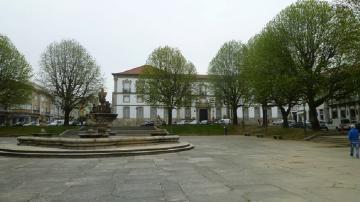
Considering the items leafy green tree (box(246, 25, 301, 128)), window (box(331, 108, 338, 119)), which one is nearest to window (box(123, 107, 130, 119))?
window (box(331, 108, 338, 119))

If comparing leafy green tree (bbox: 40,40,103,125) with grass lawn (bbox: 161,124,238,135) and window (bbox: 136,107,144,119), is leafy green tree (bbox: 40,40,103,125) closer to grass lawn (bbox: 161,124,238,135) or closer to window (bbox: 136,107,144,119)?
grass lawn (bbox: 161,124,238,135)

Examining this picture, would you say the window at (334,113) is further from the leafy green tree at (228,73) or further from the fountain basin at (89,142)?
the fountain basin at (89,142)

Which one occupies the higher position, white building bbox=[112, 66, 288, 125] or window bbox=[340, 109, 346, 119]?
white building bbox=[112, 66, 288, 125]

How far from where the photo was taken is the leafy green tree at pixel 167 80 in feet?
180

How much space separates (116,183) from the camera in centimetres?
952

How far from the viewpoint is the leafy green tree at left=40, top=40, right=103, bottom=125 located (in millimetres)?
50531

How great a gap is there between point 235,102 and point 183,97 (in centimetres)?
863

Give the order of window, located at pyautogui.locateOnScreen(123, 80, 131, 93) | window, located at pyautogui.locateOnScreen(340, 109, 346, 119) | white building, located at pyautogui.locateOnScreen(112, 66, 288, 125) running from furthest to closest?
1. window, located at pyautogui.locateOnScreen(123, 80, 131, 93)
2. white building, located at pyautogui.locateOnScreen(112, 66, 288, 125)
3. window, located at pyautogui.locateOnScreen(340, 109, 346, 119)

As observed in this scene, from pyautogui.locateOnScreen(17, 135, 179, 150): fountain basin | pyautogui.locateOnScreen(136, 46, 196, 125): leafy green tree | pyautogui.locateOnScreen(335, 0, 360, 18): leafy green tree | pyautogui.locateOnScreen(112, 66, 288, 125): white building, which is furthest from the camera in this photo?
pyautogui.locateOnScreen(112, 66, 288, 125): white building

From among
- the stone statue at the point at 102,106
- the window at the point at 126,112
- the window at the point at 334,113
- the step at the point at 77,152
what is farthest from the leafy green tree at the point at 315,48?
the window at the point at 126,112

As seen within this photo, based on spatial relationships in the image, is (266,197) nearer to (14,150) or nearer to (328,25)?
(14,150)

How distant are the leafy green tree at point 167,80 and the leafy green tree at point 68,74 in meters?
8.58

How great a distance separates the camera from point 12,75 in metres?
46.8

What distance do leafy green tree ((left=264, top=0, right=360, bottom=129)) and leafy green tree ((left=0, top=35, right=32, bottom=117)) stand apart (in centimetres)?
3483
